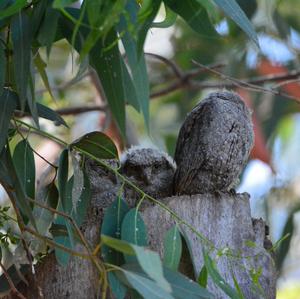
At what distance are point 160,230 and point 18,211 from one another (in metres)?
0.40

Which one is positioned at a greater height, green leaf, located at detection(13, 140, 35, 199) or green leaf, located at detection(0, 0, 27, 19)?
green leaf, located at detection(0, 0, 27, 19)

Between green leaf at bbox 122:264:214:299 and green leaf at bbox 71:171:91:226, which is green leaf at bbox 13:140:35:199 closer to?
green leaf at bbox 71:171:91:226

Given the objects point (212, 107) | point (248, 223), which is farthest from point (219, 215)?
point (212, 107)

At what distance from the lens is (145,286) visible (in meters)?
1.80

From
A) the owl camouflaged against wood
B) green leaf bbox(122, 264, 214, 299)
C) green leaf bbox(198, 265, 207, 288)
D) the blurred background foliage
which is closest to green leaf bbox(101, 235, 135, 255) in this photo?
green leaf bbox(122, 264, 214, 299)

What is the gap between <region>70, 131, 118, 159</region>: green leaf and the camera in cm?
233

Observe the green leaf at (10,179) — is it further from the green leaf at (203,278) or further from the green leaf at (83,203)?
the green leaf at (203,278)

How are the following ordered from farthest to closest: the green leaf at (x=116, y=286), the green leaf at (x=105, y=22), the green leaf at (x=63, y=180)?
the green leaf at (x=63, y=180), the green leaf at (x=116, y=286), the green leaf at (x=105, y=22)

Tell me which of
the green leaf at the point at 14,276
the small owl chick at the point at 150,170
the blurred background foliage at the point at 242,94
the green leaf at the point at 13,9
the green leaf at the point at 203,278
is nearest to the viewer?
the green leaf at the point at 13,9

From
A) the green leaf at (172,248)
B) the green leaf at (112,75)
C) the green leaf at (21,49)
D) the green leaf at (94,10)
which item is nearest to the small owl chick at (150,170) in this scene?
the green leaf at (172,248)

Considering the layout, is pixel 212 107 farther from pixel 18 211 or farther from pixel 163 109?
pixel 163 109

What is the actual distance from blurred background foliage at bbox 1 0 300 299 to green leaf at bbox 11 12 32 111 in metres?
2.10

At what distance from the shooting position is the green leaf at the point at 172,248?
2.07 meters

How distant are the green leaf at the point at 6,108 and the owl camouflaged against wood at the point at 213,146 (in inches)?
23.3
